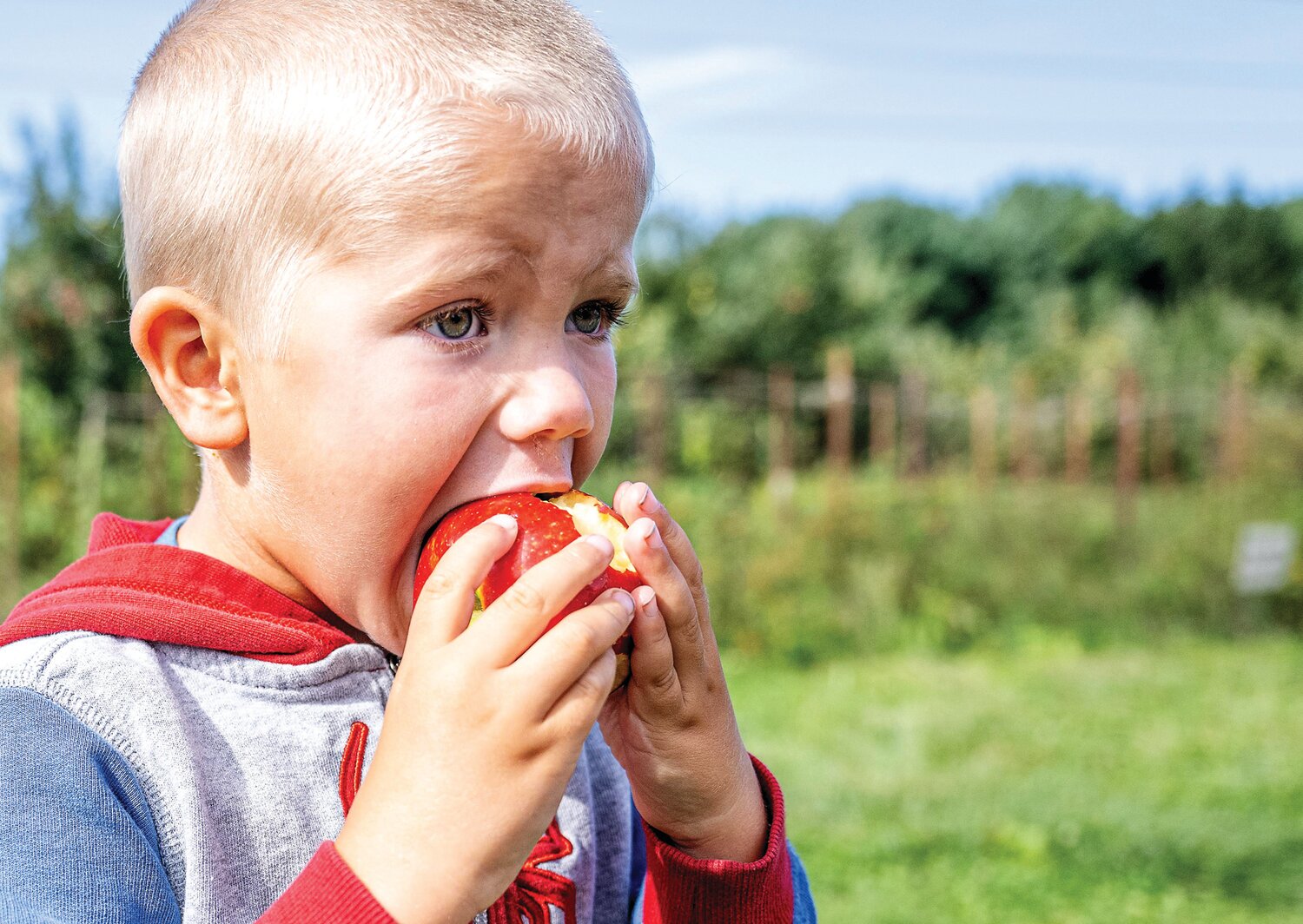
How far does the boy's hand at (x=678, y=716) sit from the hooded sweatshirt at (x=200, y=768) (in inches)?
1.4

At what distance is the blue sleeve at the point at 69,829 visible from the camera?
970 mm

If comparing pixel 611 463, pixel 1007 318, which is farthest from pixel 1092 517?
pixel 1007 318

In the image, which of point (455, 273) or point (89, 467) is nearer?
point (455, 273)

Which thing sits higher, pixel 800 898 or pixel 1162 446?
pixel 800 898

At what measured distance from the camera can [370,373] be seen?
113cm

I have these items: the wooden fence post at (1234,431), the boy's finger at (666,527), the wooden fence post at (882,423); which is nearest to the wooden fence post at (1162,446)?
the wooden fence post at (1234,431)

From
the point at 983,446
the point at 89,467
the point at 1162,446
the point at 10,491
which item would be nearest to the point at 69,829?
the point at 10,491

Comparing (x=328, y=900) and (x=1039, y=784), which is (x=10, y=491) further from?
(x=328, y=900)

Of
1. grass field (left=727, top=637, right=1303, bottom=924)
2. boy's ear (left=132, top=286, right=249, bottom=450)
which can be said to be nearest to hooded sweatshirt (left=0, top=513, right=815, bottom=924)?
boy's ear (left=132, top=286, right=249, bottom=450)

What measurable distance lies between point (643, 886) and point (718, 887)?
173 mm

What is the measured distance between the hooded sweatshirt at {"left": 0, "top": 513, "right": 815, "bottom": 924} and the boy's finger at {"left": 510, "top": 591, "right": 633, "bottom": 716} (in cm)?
21

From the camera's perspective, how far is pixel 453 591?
3.45ft

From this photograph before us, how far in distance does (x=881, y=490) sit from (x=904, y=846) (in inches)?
170

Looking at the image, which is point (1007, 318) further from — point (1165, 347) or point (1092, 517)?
point (1092, 517)
